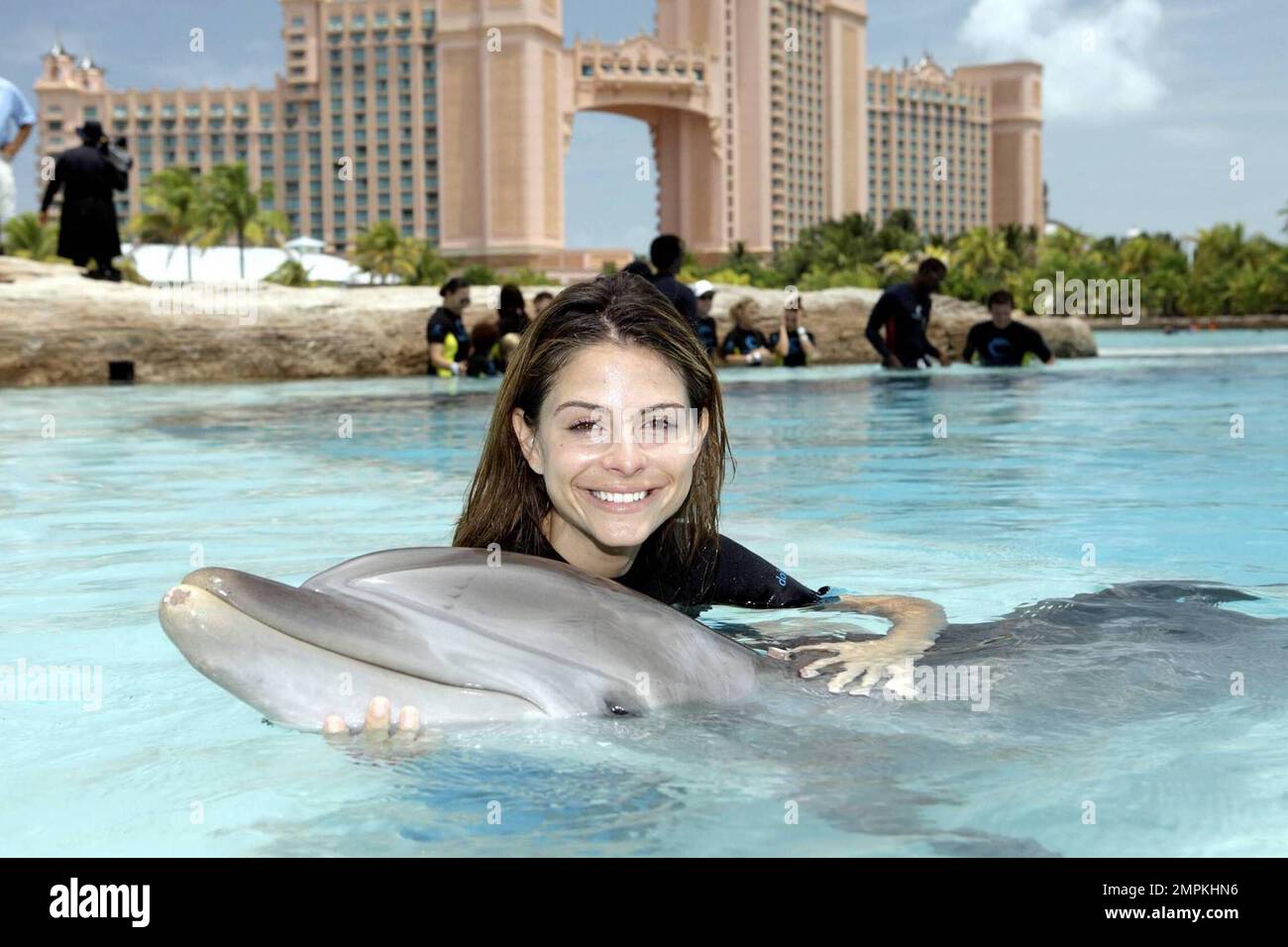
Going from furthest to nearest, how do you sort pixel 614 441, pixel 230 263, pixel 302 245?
pixel 302 245
pixel 230 263
pixel 614 441

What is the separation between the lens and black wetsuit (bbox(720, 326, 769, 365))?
55.0ft

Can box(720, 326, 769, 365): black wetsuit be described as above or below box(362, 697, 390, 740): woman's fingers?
above

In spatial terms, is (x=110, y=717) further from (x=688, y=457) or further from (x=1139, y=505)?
(x=1139, y=505)

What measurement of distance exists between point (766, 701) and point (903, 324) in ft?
44.1

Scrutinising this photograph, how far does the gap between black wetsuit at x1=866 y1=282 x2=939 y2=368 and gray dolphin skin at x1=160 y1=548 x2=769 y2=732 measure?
12946 mm

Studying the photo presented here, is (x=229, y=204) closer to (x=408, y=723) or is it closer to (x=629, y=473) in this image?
(x=629, y=473)

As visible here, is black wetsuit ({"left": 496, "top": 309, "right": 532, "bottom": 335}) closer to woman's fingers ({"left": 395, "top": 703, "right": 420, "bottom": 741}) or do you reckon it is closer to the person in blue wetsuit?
the person in blue wetsuit

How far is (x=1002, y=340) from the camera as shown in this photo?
16250mm

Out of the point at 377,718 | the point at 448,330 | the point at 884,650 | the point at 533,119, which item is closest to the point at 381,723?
the point at 377,718

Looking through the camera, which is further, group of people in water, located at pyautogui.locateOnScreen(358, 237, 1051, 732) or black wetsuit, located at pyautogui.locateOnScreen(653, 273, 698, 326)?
black wetsuit, located at pyautogui.locateOnScreen(653, 273, 698, 326)

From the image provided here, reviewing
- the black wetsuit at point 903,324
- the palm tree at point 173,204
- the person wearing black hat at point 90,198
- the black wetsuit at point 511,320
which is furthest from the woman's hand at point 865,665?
the palm tree at point 173,204

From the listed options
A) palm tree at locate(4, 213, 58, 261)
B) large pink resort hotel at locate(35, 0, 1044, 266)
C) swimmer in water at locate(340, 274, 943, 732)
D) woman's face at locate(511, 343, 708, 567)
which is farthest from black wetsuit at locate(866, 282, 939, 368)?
large pink resort hotel at locate(35, 0, 1044, 266)

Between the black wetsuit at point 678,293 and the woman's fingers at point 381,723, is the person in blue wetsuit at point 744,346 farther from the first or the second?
the woman's fingers at point 381,723

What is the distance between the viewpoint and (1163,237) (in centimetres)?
7644
